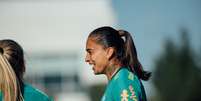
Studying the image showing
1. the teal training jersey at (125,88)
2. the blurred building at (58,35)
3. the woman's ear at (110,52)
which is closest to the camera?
the teal training jersey at (125,88)

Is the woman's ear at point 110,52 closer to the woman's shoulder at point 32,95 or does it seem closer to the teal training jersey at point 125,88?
the teal training jersey at point 125,88

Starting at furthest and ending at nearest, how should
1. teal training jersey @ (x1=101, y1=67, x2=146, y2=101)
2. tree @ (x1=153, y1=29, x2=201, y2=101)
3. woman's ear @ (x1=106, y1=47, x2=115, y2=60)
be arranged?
1. tree @ (x1=153, y1=29, x2=201, y2=101)
2. woman's ear @ (x1=106, y1=47, x2=115, y2=60)
3. teal training jersey @ (x1=101, y1=67, x2=146, y2=101)

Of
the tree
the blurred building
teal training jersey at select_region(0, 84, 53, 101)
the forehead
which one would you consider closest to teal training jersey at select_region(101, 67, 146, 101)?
the forehead

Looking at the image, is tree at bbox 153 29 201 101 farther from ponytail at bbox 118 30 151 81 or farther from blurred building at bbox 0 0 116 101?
ponytail at bbox 118 30 151 81

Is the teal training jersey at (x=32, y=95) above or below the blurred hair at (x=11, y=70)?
below

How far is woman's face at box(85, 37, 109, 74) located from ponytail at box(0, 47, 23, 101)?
75 cm

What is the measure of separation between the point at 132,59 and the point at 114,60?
0.50 ft

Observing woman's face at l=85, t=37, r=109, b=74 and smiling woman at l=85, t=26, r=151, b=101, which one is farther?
woman's face at l=85, t=37, r=109, b=74

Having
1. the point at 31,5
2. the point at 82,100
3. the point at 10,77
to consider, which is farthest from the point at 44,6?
the point at 10,77

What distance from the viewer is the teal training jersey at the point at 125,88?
651 cm

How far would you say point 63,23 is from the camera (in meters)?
52.1

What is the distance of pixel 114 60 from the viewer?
22.1ft

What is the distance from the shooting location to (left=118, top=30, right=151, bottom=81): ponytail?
267 inches

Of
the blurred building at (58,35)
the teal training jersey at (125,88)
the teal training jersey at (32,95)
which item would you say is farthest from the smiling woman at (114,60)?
the blurred building at (58,35)
